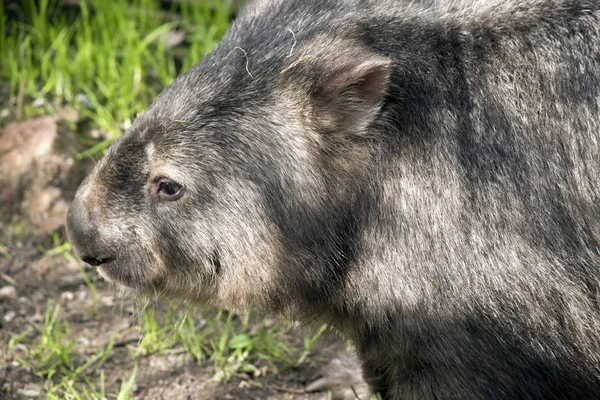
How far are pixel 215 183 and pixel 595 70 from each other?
1.46m

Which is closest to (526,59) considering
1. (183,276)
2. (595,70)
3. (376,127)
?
(595,70)

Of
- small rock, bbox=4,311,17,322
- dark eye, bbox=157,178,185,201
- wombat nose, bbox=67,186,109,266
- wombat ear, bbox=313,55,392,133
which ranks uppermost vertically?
wombat ear, bbox=313,55,392,133

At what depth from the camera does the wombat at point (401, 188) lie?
3369 millimetres

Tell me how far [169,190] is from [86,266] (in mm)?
1793

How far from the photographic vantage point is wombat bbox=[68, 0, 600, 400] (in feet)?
11.1

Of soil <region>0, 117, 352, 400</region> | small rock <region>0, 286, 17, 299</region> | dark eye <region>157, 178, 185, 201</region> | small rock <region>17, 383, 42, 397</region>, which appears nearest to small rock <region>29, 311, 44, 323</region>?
soil <region>0, 117, 352, 400</region>

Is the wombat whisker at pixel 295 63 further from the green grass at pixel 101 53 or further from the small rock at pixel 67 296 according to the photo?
the green grass at pixel 101 53

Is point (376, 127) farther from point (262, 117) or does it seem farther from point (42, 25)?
point (42, 25)

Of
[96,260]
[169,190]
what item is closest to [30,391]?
[96,260]

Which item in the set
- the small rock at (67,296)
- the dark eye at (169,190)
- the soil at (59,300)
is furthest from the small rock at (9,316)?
the dark eye at (169,190)

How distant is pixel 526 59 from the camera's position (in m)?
3.43

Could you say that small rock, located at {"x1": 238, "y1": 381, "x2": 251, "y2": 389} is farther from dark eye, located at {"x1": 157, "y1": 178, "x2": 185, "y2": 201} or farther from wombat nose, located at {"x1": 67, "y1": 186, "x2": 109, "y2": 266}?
dark eye, located at {"x1": 157, "y1": 178, "x2": 185, "y2": 201}

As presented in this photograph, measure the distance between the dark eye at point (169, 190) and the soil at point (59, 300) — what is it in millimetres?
653

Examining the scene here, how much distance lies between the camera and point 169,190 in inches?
140
